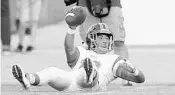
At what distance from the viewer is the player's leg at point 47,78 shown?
6.56 m

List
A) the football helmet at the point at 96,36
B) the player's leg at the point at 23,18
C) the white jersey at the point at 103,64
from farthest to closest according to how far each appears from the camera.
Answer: the player's leg at the point at 23,18 < the football helmet at the point at 96,36 < the white jersey at the point at 103,64

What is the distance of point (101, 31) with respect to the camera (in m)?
7.28

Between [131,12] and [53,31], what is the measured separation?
240cm

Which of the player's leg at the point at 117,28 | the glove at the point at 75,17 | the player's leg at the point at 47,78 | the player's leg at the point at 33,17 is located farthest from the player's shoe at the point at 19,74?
the player's leg at the point at 33,17

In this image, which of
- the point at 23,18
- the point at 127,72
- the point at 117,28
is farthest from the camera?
the point at 23,18

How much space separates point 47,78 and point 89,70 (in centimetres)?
47

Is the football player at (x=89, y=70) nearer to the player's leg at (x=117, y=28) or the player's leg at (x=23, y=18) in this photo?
the player's leg at (x=117, y=28)

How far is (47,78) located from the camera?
6805mm

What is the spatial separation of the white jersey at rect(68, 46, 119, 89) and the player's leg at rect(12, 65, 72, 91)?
265 millimetres

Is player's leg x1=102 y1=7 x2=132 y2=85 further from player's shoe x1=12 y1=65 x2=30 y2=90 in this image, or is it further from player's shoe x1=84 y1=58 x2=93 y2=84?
player's shoe x1=12 y1=65 x2=30 y2=90

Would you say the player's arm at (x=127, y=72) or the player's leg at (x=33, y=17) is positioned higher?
the player's leg at (x=33, y=17)

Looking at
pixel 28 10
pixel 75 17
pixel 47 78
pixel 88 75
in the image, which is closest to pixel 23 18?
pixel 28 10

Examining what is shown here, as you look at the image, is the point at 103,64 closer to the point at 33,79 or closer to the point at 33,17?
the point at 33,79

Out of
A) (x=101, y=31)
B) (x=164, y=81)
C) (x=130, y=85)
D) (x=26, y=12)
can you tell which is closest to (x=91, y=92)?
(x=101, y=31)
